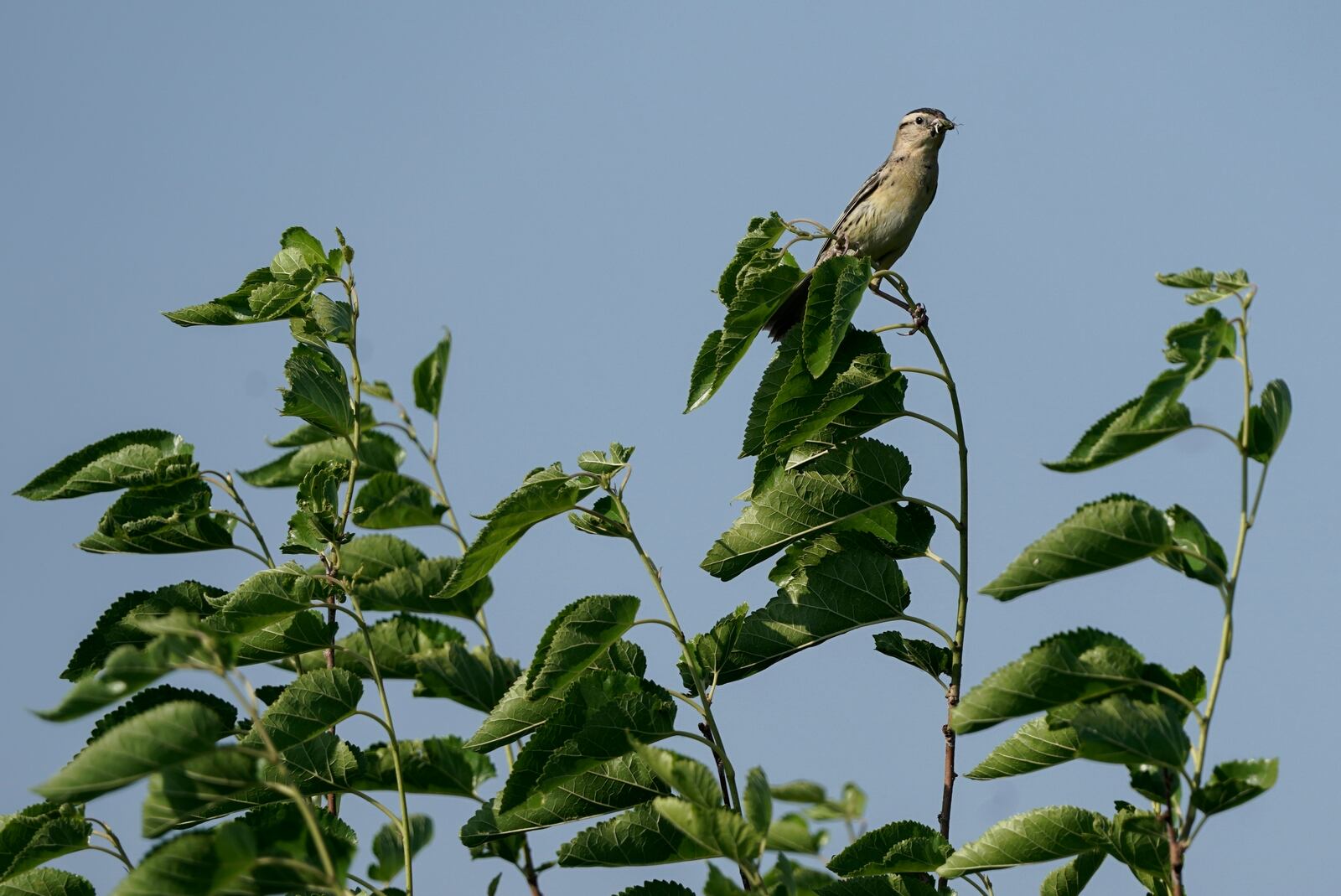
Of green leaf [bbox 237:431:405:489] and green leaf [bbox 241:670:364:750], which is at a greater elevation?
green leaf [bbox 237:431:405:489]

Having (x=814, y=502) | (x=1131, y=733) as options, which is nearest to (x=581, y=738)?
(x=814, y=502)

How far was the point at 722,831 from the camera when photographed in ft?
7.80

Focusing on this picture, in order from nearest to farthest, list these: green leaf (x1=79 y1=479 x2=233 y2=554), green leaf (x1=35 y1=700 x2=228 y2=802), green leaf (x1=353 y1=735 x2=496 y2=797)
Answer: green leaf (x1=35 y1=700 x2=228 y2=802) → green leaf (x1=353 y1=735 x2=496 y2=797) → green leaf (x1=79 y1=479 x2=233 y2=554)

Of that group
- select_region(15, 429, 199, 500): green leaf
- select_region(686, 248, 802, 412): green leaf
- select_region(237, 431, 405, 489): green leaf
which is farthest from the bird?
select_region(15, 429, 199, 500): green leaf

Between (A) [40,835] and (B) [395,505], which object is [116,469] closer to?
(B) [395,505]

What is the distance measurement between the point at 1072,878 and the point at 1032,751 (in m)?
0.42

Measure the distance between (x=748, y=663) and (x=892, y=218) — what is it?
526 cm

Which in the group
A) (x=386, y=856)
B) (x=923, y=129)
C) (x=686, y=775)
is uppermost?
(x=923, y=129)

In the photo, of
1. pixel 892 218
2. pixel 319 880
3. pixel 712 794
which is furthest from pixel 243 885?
pixel 892 218

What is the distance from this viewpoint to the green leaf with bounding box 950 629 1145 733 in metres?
2.71

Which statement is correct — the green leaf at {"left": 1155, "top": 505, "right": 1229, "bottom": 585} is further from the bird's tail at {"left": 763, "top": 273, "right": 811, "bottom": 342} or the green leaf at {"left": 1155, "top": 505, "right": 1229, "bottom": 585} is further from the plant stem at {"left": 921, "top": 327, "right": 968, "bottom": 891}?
the bird's tail at {"left": 763, "top": 273, "right": 811, "bottom": 342}

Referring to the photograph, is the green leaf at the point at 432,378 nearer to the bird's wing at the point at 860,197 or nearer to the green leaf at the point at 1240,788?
the green leaf at the point at 1240,788

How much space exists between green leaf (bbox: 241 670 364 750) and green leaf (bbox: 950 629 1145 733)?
53.8 inches

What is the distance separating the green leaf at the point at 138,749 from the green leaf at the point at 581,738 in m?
0.93
